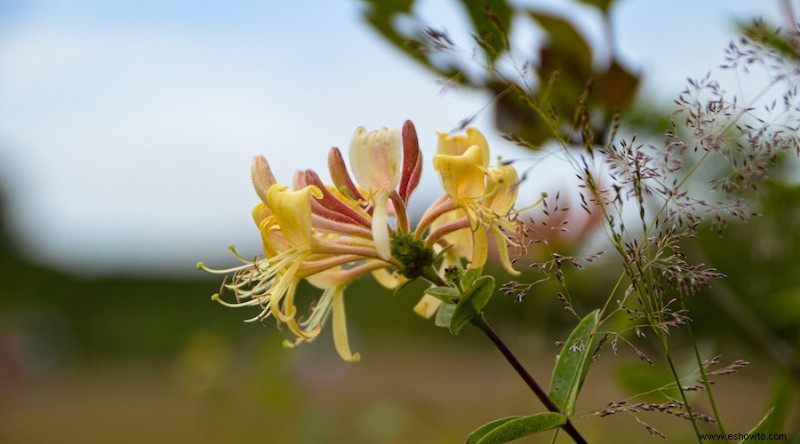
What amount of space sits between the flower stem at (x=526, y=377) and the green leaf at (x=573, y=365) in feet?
0.06

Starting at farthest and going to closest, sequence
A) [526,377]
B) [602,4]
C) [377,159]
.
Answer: [602,4], [377,159], [526,377]

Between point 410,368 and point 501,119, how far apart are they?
644 cm

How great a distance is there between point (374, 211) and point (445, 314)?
89 millimetres

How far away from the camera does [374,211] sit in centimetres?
60

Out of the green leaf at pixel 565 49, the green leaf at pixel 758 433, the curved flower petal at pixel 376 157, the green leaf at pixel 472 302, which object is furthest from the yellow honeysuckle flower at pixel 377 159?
the green leaf at pixel 565 49

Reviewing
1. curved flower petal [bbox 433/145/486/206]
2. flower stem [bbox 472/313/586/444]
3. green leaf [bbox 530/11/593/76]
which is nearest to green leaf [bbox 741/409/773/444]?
flower stem [bbox 472/313/586/444]

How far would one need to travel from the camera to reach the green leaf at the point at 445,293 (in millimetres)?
560

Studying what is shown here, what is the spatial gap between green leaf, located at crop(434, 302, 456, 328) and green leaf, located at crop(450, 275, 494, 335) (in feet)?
0.08

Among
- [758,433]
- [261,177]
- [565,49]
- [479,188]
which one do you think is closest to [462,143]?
[479,188]

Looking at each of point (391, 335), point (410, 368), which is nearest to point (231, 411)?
point (410, 368)

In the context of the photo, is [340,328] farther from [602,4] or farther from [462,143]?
[602,4]

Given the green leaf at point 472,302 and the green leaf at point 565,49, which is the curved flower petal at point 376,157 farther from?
the green leaf at point 565,49

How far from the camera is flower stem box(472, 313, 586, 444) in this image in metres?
0.51

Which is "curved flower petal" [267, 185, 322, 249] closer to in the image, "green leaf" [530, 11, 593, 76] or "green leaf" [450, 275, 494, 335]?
"green leaf" [450, 275, 494, 335]
